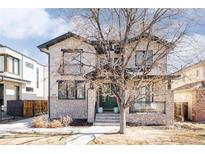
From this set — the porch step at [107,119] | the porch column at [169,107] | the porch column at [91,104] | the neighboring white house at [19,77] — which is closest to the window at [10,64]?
the neighboring white house at [19,77]

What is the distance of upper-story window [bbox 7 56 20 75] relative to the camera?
26.4 meters

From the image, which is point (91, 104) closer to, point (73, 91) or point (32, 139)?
point (73, 91)

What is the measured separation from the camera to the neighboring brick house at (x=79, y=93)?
17.6 m

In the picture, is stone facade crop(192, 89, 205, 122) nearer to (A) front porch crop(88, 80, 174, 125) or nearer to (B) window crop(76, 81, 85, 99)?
(A) front porch crop(88, 80, 174, 125)

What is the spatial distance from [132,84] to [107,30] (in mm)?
2576

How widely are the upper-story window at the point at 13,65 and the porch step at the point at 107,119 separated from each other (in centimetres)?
1083

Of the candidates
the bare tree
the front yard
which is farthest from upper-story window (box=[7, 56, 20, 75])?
the bare tree

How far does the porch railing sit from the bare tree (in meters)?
3.78

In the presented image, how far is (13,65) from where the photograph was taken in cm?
2730

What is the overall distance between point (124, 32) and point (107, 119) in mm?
5441

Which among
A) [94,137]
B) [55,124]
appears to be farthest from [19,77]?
[94,137]

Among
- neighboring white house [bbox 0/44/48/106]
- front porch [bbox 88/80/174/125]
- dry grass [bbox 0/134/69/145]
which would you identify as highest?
neighboring white house [bbox 0/44/48/106]

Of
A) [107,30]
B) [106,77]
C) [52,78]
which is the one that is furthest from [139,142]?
[52,78]

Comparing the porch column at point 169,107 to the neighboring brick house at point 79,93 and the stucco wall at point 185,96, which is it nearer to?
the neighboring brick house at point 79,93
